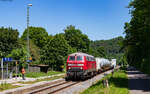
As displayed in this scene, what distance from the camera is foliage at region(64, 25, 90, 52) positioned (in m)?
72.7

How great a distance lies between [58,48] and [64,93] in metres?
25.7

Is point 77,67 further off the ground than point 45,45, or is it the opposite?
point 45,45

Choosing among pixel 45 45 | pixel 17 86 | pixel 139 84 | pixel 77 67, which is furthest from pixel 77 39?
pixel 17 86

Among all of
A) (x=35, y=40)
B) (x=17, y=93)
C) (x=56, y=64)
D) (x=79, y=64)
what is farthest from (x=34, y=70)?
(x=35, y=40)

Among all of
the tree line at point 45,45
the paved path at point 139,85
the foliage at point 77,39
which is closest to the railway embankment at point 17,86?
the tree line at point 45,45

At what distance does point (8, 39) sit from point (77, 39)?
27.3m

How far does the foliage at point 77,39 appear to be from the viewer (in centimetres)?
7269

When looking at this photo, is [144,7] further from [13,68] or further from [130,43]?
[130,43]

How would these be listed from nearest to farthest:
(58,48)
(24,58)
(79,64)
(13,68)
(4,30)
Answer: (79,64)
(13,68)
(24,58)
(58,48)
(4,30)

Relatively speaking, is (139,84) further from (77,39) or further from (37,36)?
(37,36)

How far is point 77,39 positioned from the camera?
7250cm

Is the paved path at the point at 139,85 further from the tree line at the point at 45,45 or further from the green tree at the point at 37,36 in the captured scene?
the green tree at the point at 37,36

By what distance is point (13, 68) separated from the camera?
2805 centimetres

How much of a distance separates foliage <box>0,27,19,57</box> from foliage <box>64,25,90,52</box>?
24304mm
